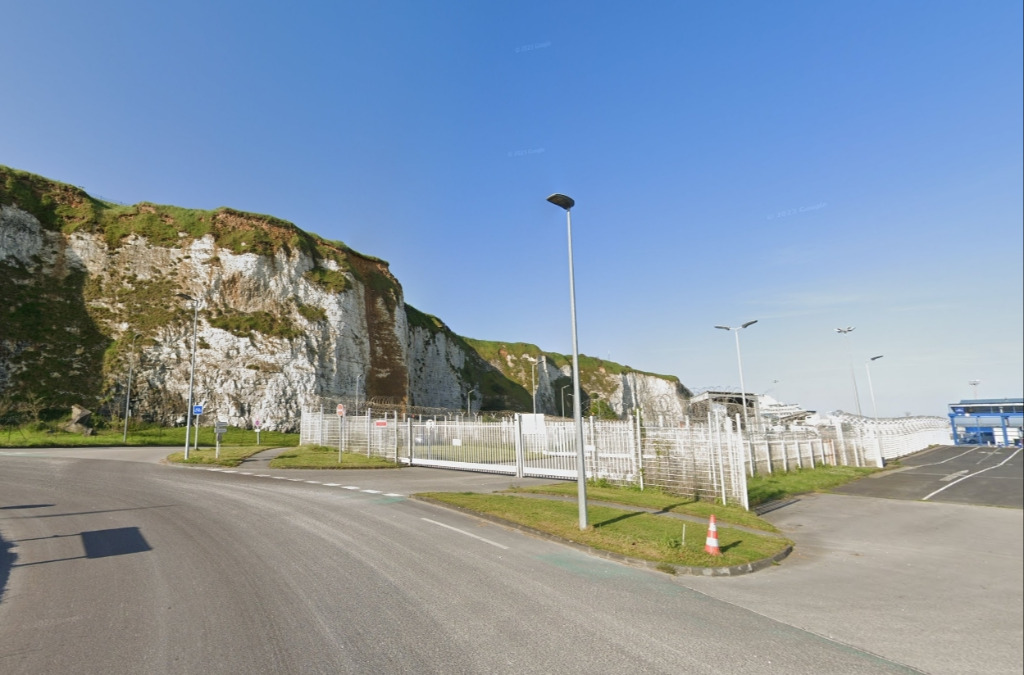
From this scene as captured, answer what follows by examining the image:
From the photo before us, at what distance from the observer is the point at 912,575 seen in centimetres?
762

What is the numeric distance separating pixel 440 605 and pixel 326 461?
71.4ft

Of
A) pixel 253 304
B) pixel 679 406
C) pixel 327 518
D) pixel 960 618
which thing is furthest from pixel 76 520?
pixel 679 406

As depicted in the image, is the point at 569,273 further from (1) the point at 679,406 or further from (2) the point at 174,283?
(1) the point at 679,406

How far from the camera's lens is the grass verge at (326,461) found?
2377 centimetres

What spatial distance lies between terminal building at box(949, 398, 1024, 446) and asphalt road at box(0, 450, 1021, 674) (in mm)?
60953

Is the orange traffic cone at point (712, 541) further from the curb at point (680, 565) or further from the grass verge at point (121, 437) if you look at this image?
the grass verge at point (121, 437)

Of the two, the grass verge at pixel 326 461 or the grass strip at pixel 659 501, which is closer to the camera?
the grass strip at pixel 659 501

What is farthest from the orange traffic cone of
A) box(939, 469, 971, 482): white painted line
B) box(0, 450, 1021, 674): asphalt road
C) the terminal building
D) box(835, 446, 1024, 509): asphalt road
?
the terminal building

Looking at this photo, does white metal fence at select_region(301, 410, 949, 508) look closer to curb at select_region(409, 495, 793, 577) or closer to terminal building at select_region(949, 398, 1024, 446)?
curb at select_region(409, 495, 793, 577)

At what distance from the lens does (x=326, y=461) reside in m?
25.5

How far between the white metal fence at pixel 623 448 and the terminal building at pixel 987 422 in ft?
89.9

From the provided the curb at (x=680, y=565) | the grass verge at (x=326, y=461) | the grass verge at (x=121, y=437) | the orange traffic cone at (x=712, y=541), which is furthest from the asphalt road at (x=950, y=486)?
the grass verge at (x=121, y=437)

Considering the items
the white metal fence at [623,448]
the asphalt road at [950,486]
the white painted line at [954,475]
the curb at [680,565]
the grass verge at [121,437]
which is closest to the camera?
the curb at [680,565]

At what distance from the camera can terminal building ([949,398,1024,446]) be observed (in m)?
52.9
